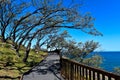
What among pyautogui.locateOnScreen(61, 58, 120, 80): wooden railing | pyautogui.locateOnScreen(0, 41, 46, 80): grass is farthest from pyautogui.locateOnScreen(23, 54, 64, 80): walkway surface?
pyautogui.locateOnScreen(61, 58, 120, 80): wooden railing

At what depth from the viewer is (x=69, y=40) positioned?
1722 inches

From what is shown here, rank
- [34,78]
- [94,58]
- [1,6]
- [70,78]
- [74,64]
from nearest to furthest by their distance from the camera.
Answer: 1. [74,64]
2. [70,78]
3. [34,78]
4. [1,6]
5. [94,58]

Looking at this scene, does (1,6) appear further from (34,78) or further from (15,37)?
(34,78)

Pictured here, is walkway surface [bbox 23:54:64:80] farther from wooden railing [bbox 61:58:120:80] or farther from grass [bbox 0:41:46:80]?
wooden railing [bbox 61:58:120:80]

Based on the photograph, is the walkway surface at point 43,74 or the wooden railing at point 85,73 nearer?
the wooden railing at point 85,73

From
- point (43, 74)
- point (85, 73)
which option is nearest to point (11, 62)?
point (43, 74)

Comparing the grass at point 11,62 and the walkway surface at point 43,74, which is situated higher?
the grass at point 11,62

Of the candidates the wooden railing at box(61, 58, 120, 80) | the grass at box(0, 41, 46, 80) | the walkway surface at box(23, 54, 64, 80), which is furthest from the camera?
the grass at box(0, 41, 46, 80)

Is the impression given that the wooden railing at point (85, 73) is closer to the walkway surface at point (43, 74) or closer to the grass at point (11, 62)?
the walkway surface at point (43, 74)

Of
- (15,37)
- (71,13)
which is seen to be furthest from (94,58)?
(71,13)

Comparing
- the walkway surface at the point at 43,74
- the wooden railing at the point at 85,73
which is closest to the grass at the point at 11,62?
the walkway surface at the point at 43,74

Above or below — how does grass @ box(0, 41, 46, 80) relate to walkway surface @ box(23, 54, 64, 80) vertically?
above

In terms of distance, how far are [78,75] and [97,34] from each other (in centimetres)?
1087

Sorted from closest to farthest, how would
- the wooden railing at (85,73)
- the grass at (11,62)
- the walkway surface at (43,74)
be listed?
the wooden railing at (85,73) < the walkway surface at (43,74) < the grass at (11,62)
